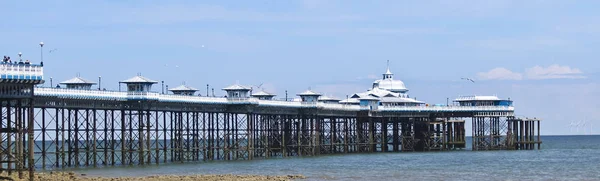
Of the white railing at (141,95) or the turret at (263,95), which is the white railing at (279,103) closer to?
the turret at (263,95)

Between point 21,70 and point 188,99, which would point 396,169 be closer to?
point 188,99

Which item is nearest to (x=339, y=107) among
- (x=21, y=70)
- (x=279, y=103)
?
(x=279, y=103)

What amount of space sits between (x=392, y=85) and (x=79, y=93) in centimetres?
8450

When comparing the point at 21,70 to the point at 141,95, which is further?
the point at 141,95

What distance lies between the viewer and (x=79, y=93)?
88.8 meters

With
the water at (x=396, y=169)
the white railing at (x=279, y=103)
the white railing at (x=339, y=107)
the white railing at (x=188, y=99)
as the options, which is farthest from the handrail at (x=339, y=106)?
the white railing at (x=188, y=99)

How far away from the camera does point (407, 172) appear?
284ft

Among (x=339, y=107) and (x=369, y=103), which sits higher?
(x=369, y=103)

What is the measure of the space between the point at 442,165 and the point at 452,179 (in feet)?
67.7

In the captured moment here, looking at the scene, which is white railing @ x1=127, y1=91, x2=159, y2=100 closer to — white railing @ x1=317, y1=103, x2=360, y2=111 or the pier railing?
the pier railing

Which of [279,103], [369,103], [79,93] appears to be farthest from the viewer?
[369,103]

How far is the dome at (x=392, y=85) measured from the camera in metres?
168

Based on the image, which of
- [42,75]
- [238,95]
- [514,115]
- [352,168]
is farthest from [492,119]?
[42,75]

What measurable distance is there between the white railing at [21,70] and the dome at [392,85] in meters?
105
